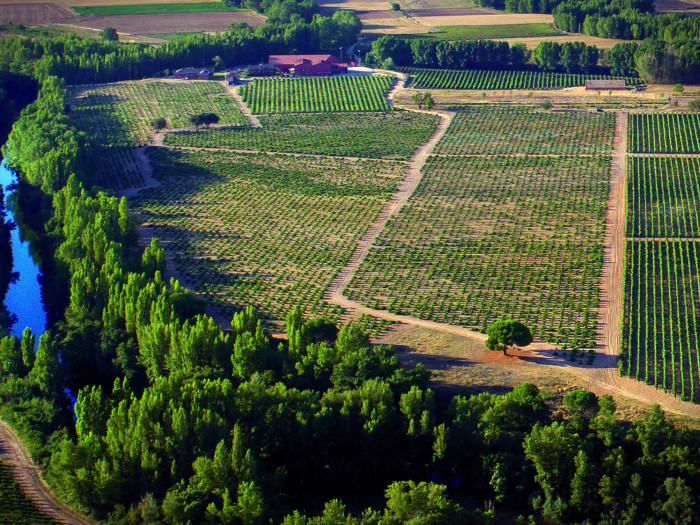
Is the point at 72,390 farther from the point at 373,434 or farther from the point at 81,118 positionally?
the point at 81,118

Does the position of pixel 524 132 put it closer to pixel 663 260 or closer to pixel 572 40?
pixel 663 260

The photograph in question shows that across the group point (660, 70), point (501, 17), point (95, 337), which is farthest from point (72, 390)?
point (501, 17)

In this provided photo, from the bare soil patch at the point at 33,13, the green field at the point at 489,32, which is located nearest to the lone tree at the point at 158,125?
the green field at the point at 489,32

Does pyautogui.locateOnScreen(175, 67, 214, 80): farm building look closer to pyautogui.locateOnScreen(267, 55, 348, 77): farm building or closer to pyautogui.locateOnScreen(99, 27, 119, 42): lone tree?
pyautogui.locateOnScreen(267, 55, 348, 77): farm building

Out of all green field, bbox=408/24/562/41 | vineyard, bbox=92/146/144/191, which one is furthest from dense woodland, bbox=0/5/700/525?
green field, bbox=408/24/562/41

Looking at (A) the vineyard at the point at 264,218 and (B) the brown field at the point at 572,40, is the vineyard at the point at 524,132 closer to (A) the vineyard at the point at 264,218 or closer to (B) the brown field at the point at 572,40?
(A) the vineyard at the point at 264,218

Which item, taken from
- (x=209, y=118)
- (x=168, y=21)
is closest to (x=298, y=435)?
(x=209, y=118)
